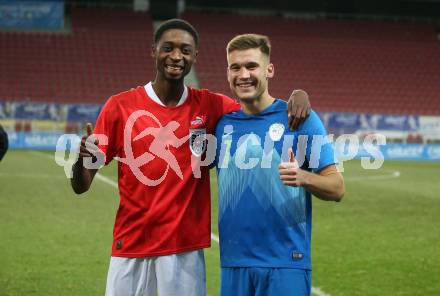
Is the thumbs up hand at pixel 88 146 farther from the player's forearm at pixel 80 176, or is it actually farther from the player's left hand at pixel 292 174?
the player's left hand at pixel 292 174

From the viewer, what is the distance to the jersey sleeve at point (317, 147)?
11.1ft

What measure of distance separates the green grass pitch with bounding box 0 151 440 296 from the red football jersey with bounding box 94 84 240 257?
2940 millimetres

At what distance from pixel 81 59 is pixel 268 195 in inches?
1251

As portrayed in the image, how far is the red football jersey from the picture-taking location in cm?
354

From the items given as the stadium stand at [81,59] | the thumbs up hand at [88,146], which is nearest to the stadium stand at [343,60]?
the stadium stand at [81,59]

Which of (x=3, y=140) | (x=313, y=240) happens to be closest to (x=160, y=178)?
(x=3, y=140)

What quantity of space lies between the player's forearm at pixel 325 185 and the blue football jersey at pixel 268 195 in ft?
0.29

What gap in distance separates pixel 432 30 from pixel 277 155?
128 ft

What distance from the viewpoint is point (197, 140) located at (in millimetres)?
3621

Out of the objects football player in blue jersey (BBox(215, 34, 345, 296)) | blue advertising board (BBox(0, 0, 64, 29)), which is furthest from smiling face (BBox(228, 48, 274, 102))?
blue advertising board (BBox(0, 0, 64, 29))

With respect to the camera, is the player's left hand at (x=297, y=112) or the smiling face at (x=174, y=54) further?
the smiling face at (x=174, y=54)

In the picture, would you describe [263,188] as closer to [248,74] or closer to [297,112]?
[297,112]

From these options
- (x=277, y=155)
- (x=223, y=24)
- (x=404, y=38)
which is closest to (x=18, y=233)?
(x=277, y=155)

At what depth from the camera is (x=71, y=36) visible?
35312mm
